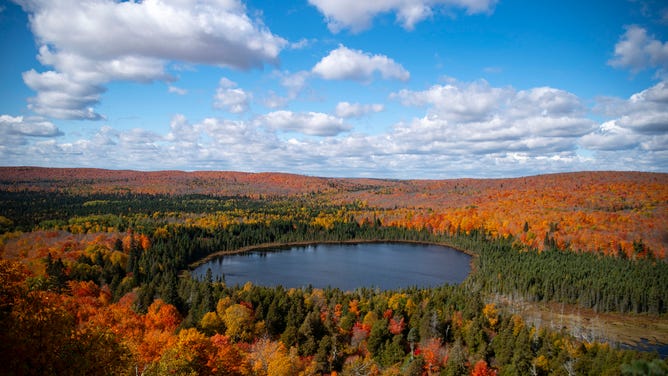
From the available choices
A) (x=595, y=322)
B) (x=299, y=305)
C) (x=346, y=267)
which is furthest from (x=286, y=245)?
(x=595, y=322)

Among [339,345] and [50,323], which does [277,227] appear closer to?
[339,345]

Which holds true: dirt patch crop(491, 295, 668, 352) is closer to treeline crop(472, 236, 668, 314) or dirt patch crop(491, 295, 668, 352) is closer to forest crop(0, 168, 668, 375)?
treeline crop(472, 236, 668, 314)

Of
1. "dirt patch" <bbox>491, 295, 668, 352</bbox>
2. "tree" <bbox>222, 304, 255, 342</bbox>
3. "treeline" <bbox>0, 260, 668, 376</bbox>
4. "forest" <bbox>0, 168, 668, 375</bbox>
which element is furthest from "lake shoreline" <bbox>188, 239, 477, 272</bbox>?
"tree" <bbox>222, 304, 255, 342</bbox>

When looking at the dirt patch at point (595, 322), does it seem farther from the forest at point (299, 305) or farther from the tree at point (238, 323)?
the tree at point (238, 323)

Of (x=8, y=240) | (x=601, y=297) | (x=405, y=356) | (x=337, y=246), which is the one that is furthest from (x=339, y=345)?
(x=337, y=246)

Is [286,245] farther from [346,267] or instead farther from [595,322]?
[595,322]

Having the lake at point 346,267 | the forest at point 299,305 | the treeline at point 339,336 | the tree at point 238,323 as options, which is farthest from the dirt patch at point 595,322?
the tree at point 238,323

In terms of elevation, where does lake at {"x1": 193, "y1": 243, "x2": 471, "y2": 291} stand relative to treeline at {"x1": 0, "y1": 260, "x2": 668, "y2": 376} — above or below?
below

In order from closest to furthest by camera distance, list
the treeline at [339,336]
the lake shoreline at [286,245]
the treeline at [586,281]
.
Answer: the treeline at [339,336]
the treeline at [586,281]
the lake shoreline at [286,245]

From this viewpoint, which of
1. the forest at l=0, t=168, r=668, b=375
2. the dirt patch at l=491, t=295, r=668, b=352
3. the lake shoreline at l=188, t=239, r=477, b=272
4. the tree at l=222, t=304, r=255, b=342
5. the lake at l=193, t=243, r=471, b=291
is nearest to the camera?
the forest at l=0, t=168, r=668, b=375
